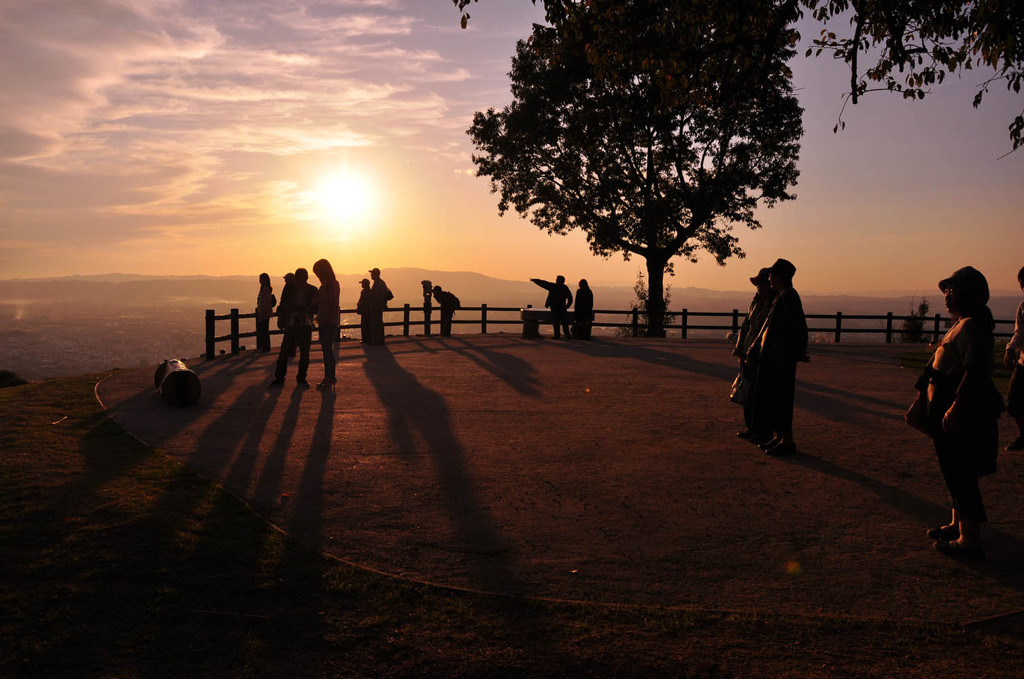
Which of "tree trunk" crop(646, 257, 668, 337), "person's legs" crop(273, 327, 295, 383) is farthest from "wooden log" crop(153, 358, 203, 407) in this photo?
"tree trunk" crop(646, 257, 668, 337)

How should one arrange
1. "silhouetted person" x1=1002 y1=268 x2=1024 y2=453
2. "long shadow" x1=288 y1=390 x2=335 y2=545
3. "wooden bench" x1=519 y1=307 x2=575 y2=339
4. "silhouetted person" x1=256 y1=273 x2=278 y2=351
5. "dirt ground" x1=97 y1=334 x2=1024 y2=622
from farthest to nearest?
"wooden bench" x1=519 y1=307 x2=575 y2=339 < "silhouetted person" x1=256 y1=273 x2=278 y2=351 < "silhouetted person" x1=1002 y1=268 x2=1024 y2=453 < "long shadow" x1=288 y1=390 x2=335 y2=545 < "dirt ground" x1=97 y1=334 x2=1024 y2=622

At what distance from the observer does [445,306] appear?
24328mm

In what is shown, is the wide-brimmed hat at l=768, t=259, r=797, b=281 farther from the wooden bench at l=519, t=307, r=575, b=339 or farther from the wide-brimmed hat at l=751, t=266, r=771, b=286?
the wooden bench at l=519, t=307, r=575, b=339

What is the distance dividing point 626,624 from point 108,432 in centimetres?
714

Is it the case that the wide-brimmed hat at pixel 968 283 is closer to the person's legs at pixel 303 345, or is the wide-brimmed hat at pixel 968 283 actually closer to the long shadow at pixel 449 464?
the long shadow at pixel 449 464

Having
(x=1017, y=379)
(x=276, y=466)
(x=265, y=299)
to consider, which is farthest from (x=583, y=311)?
(x=276, y=466)

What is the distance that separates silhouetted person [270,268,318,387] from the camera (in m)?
12.6

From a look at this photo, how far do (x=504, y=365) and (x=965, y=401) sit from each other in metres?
12.2

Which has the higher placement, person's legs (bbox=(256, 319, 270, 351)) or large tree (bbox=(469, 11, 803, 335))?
large tree (bbox=(469, 11, 803, 335))

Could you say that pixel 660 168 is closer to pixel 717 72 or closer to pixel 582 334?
pixel 582 334

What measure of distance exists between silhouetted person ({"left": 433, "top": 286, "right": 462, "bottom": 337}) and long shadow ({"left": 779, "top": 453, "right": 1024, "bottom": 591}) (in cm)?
1717

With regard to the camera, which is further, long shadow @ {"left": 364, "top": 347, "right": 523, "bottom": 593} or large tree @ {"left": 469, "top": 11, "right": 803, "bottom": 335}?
large tree @ {"left": 469, "top": 11, "right": 803, "bottom": 335}

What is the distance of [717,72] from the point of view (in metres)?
10.2

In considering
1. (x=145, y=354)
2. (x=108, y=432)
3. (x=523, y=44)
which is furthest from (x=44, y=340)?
(x=108, y=432)
